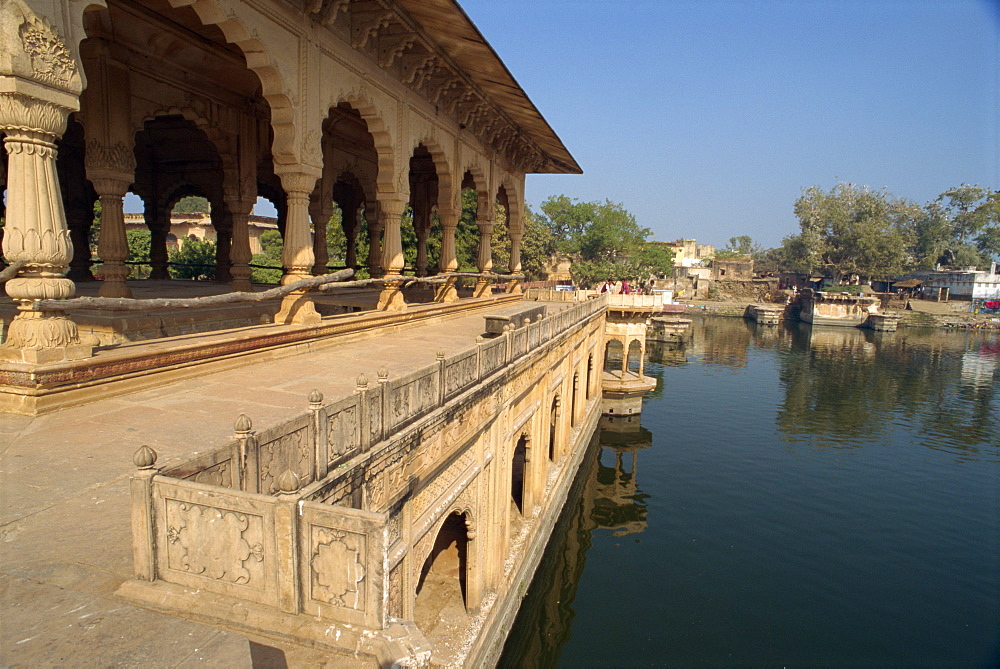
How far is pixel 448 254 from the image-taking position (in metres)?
16.5

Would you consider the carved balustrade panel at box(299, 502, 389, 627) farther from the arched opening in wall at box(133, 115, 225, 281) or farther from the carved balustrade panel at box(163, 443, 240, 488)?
the arched opening in wall at box(133, 115, 225, 281)

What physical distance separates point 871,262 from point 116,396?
8416 cm

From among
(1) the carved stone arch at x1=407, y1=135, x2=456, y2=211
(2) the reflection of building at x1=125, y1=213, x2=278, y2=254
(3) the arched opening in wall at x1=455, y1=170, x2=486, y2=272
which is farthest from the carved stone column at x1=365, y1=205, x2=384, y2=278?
(2) the reflection of building at x1=125, y1=213, x2=278, y2=254

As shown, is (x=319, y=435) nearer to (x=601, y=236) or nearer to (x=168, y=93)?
(x=168, y=93)

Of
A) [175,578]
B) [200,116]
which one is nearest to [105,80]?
[200,116]

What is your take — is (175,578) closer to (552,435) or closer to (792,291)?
(552,435)

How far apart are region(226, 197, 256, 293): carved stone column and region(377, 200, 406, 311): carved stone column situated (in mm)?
3730

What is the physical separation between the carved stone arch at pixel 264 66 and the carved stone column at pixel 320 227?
923cm

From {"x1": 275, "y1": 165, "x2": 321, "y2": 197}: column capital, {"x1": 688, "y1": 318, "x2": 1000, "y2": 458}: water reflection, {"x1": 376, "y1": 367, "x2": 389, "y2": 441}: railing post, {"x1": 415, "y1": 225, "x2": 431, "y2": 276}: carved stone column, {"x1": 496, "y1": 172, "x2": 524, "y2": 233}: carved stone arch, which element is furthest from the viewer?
{"x1": 688, "y1": 318, "x2": 1000, "y2": 458}: water reflection

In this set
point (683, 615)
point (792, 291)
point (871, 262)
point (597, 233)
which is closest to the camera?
point (683, 615)

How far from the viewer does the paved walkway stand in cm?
245

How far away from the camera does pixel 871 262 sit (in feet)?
233

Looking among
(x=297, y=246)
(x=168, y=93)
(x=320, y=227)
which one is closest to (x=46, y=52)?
(x=297, y=246)

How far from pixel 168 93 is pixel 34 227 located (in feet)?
24.3
